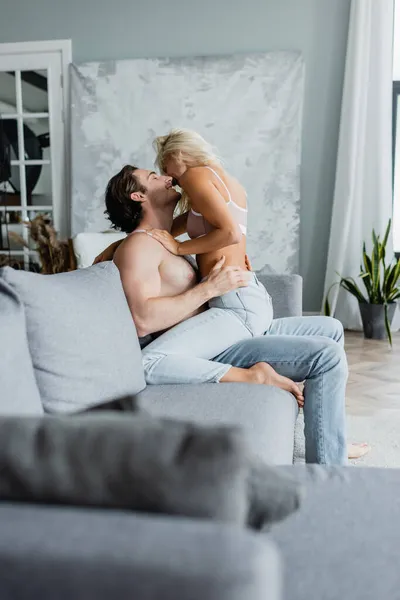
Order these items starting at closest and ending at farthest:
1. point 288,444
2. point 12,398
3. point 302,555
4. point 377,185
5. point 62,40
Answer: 1. point 302,555
2. point 12,398
3. point 288,444
4. point 377,185
5. point 62,40

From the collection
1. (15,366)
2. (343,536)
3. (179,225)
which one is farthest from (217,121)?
(343,536)

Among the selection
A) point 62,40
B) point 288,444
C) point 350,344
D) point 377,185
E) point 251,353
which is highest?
point 62,40

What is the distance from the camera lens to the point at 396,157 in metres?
5.08

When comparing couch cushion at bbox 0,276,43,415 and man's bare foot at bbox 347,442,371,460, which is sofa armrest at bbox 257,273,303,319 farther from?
couch cushion at bbox 0,276,43,415

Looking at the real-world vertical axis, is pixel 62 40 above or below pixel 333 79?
above

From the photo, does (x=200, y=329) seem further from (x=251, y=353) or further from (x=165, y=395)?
(x=165, y=395)

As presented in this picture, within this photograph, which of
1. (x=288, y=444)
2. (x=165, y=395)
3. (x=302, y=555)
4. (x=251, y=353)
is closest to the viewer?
(x=302, y=555)

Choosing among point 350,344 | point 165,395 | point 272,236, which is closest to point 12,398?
point 165,395

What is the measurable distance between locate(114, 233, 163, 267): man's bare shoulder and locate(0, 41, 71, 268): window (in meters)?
3.48

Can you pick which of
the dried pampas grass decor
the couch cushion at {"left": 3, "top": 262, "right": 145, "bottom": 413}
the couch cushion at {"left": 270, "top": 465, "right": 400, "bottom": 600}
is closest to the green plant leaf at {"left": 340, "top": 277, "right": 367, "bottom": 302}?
the dried pampas grass decor

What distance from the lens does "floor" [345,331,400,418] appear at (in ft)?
10.2

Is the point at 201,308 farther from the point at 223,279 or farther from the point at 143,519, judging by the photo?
the point at 143,519

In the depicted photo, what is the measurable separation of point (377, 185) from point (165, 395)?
3.53 metres

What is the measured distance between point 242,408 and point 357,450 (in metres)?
0.84
